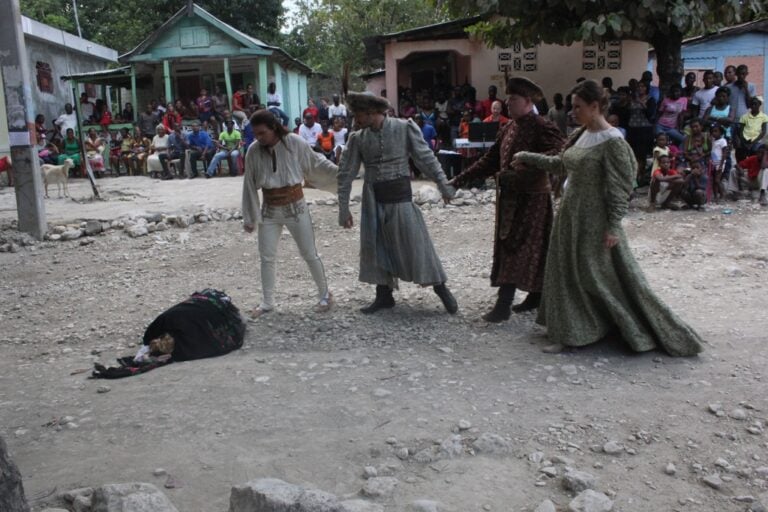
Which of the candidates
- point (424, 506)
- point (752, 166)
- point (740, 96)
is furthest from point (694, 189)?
point (424, 506)

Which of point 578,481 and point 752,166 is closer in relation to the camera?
point 578,481

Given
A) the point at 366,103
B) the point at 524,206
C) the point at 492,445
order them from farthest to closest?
1. the point at 366,103
2. the point at 524,206
3. the point at 492,445

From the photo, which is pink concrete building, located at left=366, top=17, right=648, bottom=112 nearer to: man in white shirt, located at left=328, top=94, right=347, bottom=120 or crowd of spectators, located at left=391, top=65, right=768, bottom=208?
man in white shirt, located at left=328, top=94, right=347, bottom=120

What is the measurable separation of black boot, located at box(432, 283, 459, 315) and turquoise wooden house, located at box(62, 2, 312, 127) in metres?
13.5

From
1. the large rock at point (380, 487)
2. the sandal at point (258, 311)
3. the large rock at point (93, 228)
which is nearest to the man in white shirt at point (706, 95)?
the sandal at point (258, 311)

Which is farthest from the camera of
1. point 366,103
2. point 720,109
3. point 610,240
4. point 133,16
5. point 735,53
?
point 133,16

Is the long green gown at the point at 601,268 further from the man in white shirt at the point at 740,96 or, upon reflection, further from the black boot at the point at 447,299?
the man in white shirt at the point at 740,96

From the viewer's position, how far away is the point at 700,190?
31.9ft

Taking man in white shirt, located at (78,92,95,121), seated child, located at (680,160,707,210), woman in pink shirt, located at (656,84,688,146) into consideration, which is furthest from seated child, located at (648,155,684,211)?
man in white shirt, located at (78,92,95,121)

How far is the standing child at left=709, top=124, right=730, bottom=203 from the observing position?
10.1m

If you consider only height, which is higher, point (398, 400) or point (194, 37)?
point (194, 37)

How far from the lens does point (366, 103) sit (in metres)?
5.43

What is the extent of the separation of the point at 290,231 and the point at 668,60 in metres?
8.23

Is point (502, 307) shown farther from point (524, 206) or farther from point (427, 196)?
point (427, 196)
